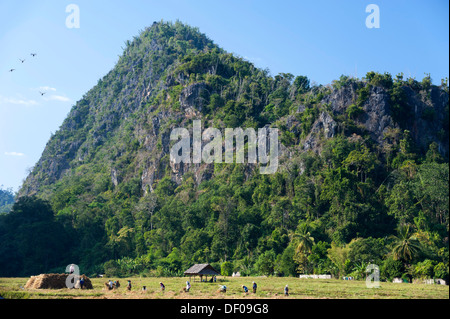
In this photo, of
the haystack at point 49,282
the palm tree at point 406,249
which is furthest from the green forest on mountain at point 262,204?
the haystack at point 49,282

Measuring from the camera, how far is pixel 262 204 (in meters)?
65.2

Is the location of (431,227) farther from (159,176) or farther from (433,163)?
(159,176)

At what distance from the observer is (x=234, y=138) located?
259 ft

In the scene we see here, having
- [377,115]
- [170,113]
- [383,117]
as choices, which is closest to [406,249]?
[383,117]

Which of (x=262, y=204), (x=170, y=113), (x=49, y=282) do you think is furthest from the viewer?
(x=170, y=113)

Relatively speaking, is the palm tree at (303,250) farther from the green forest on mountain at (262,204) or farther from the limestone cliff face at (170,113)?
the limestone cliff face at (170,113)

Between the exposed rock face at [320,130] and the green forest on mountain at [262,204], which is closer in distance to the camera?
the green forest on mountain at [262,204]

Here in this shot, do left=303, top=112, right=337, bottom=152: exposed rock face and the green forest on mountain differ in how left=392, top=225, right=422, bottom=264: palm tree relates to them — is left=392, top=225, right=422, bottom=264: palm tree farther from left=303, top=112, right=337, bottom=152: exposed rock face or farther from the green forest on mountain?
left=303, top=112, right=337, bottom=152: exposed rock face

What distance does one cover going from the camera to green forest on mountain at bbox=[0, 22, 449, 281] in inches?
2020

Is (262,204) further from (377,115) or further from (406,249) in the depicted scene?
(406,249)

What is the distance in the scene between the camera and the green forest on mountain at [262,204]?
51.3 m
